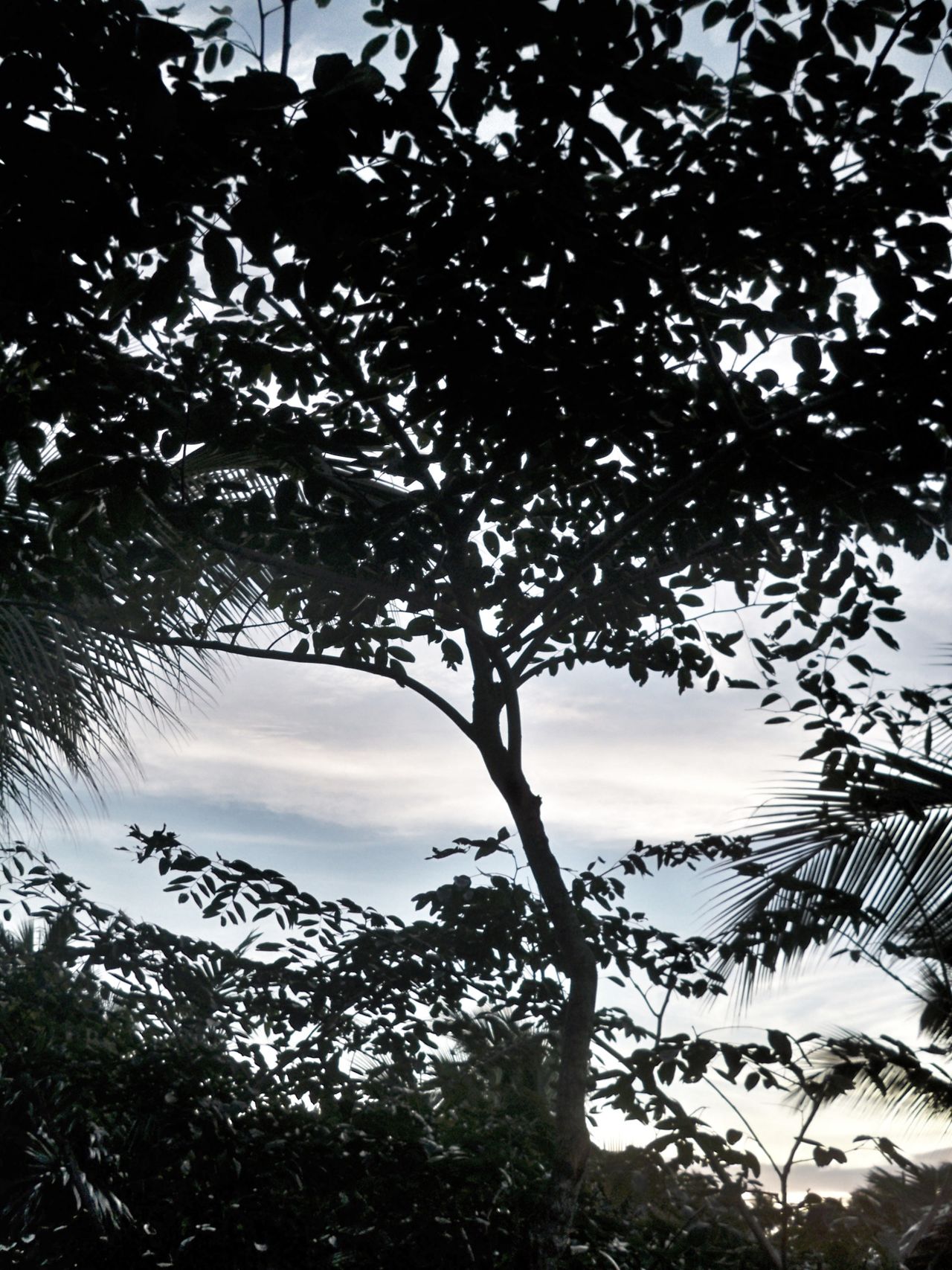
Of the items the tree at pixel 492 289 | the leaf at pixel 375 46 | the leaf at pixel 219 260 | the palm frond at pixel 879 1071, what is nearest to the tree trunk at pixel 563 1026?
the tree at pixel 492 289

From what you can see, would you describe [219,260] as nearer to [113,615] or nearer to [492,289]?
[492,289]

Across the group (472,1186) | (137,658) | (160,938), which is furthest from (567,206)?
(137,658)

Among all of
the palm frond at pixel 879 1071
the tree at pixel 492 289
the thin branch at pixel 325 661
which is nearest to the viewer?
the tree at pixel 492 289

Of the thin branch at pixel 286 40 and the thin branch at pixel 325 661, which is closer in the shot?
the thin branch at pixel 286 40

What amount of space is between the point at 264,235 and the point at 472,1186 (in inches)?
96.8

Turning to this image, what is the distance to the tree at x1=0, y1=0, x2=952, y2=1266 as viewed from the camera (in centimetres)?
186

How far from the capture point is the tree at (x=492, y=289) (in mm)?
1858

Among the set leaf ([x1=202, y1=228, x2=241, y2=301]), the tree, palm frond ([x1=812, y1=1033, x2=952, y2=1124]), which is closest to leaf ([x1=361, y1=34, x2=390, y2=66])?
the tree

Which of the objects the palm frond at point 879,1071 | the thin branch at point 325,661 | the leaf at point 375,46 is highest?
the leaf at point 375,46

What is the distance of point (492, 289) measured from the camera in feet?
7.63

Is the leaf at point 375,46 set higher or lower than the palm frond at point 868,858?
higher

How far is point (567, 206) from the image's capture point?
211 centimetres

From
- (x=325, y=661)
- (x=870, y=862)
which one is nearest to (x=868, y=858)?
(x=870, y=862)

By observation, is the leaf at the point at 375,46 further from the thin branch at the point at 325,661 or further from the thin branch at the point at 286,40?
the thin branch at the point at 325,661
